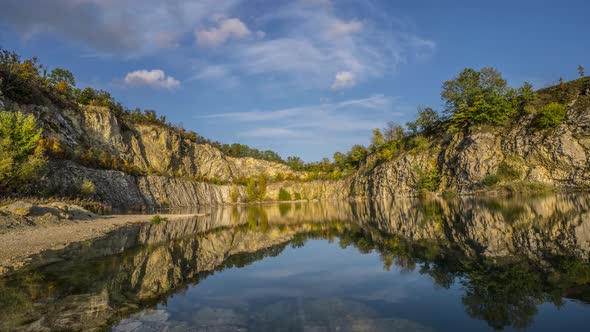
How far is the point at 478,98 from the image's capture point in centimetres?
6881

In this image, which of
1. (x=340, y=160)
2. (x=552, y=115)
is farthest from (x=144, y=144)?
(x=552, y=115)

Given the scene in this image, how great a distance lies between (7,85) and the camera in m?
42.7

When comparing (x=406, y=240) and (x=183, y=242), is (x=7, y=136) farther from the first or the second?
(x=406, y=240)

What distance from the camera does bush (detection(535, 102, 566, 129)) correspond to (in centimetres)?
4984

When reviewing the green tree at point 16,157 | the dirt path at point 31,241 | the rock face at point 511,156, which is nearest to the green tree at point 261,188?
the rock face at point 511,156

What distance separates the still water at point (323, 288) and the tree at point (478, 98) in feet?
194

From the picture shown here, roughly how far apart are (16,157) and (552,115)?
68065mm

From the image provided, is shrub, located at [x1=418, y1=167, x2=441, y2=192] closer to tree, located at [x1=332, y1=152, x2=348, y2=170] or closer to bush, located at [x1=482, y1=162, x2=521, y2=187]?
bush, located at [x1=482, y1=162, x2=521, y2=187]

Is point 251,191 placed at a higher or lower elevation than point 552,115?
lower

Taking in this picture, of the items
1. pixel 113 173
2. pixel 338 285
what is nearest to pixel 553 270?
pixel 338 285

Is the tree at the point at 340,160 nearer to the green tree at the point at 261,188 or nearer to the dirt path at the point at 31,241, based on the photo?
the green tree at the point at 261,188

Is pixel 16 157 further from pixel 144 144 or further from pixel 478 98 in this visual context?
pixel 478 98

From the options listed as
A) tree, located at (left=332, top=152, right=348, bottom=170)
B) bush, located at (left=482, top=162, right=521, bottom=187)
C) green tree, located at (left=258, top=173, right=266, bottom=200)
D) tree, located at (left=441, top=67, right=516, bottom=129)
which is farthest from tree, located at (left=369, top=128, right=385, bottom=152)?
bush, located at (left=482, top=162, right=521, bottom=187)

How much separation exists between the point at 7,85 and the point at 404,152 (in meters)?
80.3
